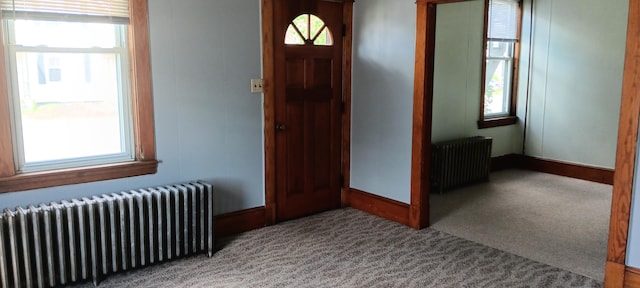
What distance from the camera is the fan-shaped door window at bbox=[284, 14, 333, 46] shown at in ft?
14.1

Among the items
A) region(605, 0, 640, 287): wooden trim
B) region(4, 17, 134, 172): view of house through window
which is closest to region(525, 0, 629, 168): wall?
region(605, 0, 640, 287): wooden trim

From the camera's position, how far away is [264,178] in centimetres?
428

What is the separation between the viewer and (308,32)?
442 cm

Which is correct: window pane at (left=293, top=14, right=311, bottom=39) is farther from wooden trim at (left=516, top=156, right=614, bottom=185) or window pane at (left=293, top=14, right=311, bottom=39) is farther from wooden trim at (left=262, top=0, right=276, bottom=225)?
wooden trim at (left=516, top=156, right=614, bottom=185)

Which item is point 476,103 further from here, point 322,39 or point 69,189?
point 69,189

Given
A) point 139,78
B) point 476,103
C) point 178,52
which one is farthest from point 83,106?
point 476,103

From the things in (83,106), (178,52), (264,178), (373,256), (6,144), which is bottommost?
(373,256)

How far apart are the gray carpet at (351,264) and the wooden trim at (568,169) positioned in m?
2.89

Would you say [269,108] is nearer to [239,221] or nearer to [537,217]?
[239,221]

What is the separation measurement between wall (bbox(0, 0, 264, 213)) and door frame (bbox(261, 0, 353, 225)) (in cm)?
6

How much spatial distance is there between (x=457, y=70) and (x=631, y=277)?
3268 millimetres

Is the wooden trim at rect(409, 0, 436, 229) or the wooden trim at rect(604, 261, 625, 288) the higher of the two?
the wooden trim at rect(409, 0, 436, 229)

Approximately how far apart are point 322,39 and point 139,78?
1.77 m

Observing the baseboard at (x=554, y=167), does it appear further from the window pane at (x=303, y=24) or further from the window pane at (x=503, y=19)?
the window pane at (x=303, y=24)
